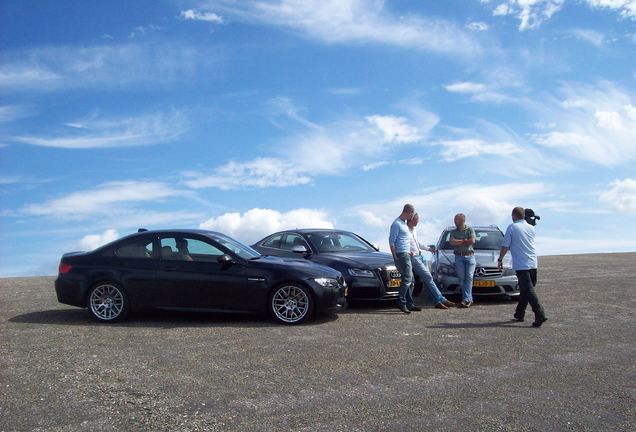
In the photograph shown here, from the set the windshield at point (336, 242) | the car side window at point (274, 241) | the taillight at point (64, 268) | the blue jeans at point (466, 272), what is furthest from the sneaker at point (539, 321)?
the taillight at point (64, 268)

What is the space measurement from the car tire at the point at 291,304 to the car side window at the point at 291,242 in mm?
2811

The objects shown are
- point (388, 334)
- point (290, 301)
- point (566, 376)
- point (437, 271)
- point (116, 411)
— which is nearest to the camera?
point (116, 411)

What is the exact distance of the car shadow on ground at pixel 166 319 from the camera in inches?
358

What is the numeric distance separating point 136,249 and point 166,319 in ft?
4.06

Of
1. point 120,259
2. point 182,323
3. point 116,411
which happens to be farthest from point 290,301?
point 116,411

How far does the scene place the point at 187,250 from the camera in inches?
375

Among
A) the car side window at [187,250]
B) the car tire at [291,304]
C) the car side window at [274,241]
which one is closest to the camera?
the car tire at [291,304]

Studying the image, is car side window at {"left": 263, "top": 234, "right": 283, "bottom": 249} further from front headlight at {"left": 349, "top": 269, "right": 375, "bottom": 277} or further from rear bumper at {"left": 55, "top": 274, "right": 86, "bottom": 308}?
rear bumper at {"left": 55, "top": 274, "right": 86, "bottom": 308}

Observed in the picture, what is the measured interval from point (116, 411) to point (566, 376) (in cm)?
423

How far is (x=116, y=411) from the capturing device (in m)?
4.83

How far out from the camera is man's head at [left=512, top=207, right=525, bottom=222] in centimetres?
944

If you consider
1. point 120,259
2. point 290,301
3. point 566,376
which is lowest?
point 566,376

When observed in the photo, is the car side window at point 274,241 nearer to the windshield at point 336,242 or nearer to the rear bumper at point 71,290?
the windshield at point 336,242

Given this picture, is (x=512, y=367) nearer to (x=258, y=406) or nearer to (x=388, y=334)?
(x=388, y=334)
